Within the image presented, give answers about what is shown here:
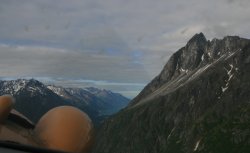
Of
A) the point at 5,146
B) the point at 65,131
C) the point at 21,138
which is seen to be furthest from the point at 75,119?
the point at 5,146

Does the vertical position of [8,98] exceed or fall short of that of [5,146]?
it exceeds it

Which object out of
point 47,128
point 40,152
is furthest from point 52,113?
point 40,152

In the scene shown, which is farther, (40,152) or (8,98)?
(8,98)

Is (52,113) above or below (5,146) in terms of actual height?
above

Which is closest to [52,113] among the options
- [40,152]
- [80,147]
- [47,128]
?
[47,128]

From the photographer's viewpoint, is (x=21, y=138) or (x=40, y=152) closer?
(x=40, y=152)

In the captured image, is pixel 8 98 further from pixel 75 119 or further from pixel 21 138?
pixel 75 119

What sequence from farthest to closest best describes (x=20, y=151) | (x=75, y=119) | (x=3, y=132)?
(x=75, y=119) → (x=3, y=132) → (x=20, y=151)

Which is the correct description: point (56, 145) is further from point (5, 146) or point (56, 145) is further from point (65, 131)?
point (5, 146)

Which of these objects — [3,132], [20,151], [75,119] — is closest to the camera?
[20,151]
